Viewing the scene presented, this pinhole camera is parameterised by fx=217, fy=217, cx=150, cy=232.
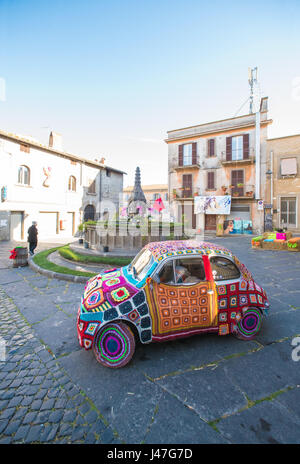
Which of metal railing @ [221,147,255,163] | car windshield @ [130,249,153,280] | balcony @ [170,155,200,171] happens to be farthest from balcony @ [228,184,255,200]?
car windshield @ [130,249,153,280]

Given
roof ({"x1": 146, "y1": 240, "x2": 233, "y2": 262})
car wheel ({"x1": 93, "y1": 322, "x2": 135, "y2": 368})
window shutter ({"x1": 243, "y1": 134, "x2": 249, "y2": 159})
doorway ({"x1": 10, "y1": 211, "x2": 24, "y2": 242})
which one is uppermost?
window shutter ({"x1": 243, "y1": 134, "x2": 249, "y2": 159})

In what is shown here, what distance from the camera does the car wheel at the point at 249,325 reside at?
355 centimetres

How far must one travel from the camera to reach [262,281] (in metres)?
6.62

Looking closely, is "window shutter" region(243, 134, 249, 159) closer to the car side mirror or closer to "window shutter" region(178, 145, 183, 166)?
"window shutter" region(178, 145, 183, 166)

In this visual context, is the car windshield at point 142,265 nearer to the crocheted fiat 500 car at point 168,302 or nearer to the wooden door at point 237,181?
the crocheted fiat 500 car at point 168,302

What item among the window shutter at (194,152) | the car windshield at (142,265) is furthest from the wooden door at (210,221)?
the car windshield at (142,265)

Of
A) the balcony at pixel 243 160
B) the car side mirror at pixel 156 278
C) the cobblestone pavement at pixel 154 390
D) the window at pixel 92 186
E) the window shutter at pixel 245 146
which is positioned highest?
the window shutter at pixel 245 146

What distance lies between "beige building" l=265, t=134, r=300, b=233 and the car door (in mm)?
20541

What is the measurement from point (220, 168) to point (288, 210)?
7.76 metres

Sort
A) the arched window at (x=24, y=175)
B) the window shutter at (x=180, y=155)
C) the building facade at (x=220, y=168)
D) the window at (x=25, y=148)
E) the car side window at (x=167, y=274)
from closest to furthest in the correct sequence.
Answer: the car side window at (x=167, y=274)
the window at (x=25, y=148)
the arched window at (x=24, y=175)
the building facade at (x=220, y=168)
the window shutter at (x=180, y=155)

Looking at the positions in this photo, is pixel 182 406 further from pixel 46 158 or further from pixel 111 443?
pixel 46 158

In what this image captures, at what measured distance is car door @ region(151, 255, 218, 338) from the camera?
3117 millimetres

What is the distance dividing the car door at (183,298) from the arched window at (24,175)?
61.4 ft

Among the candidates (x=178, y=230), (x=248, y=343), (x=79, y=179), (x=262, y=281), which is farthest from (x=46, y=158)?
(x=248, y=343)
